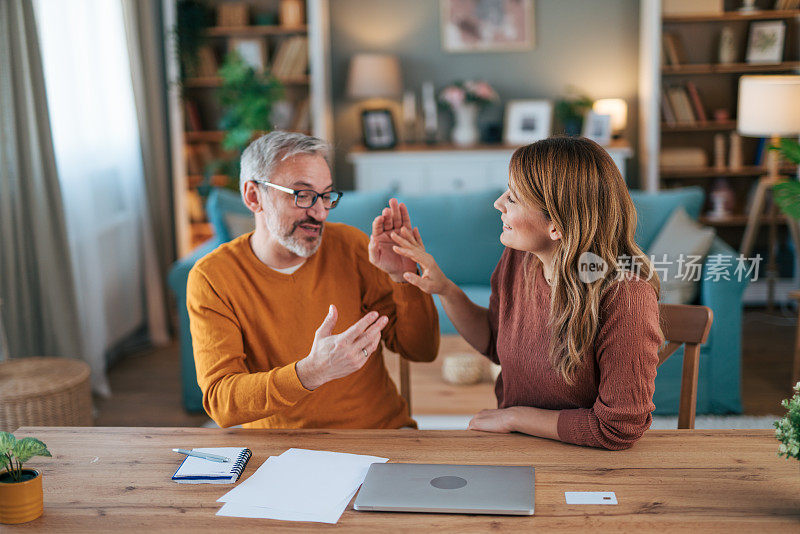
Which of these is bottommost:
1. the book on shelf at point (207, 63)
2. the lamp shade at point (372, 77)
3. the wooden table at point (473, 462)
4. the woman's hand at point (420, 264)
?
the wooden table at point (473, 462)

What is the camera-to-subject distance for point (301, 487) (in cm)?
133

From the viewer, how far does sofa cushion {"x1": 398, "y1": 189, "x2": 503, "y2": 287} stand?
3.79 meters

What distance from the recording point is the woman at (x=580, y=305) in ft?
4.72

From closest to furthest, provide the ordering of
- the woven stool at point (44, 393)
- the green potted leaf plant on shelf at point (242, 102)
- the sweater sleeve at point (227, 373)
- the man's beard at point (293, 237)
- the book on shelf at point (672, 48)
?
the sweater sleeve at point (227, 373), the man's beard at point (293, 237), the woven stool at point (44, 393), the green potted leaf plant on shelf at point (242, 102), the book on shelf at point (672, 48)

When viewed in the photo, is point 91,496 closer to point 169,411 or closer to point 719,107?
point 169,411

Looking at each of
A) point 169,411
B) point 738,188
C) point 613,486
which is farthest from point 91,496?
point 738,188

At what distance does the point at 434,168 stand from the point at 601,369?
3.81 m

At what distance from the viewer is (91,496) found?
4.35 ft

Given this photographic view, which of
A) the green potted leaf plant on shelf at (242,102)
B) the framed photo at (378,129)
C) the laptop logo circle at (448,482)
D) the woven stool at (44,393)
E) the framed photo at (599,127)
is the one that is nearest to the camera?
the laptop logo circle at (448,482)

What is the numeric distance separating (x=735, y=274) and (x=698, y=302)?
0.23 m

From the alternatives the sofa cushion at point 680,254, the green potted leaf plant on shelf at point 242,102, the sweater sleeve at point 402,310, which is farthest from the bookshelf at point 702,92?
the sweater sleeve at point 402,310

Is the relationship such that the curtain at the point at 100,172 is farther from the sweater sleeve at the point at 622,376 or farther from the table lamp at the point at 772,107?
the table lamp at the point at 772,107

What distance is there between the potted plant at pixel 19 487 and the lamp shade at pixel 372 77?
4208 mm

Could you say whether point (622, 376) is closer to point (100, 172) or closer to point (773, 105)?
point (773, 105)
